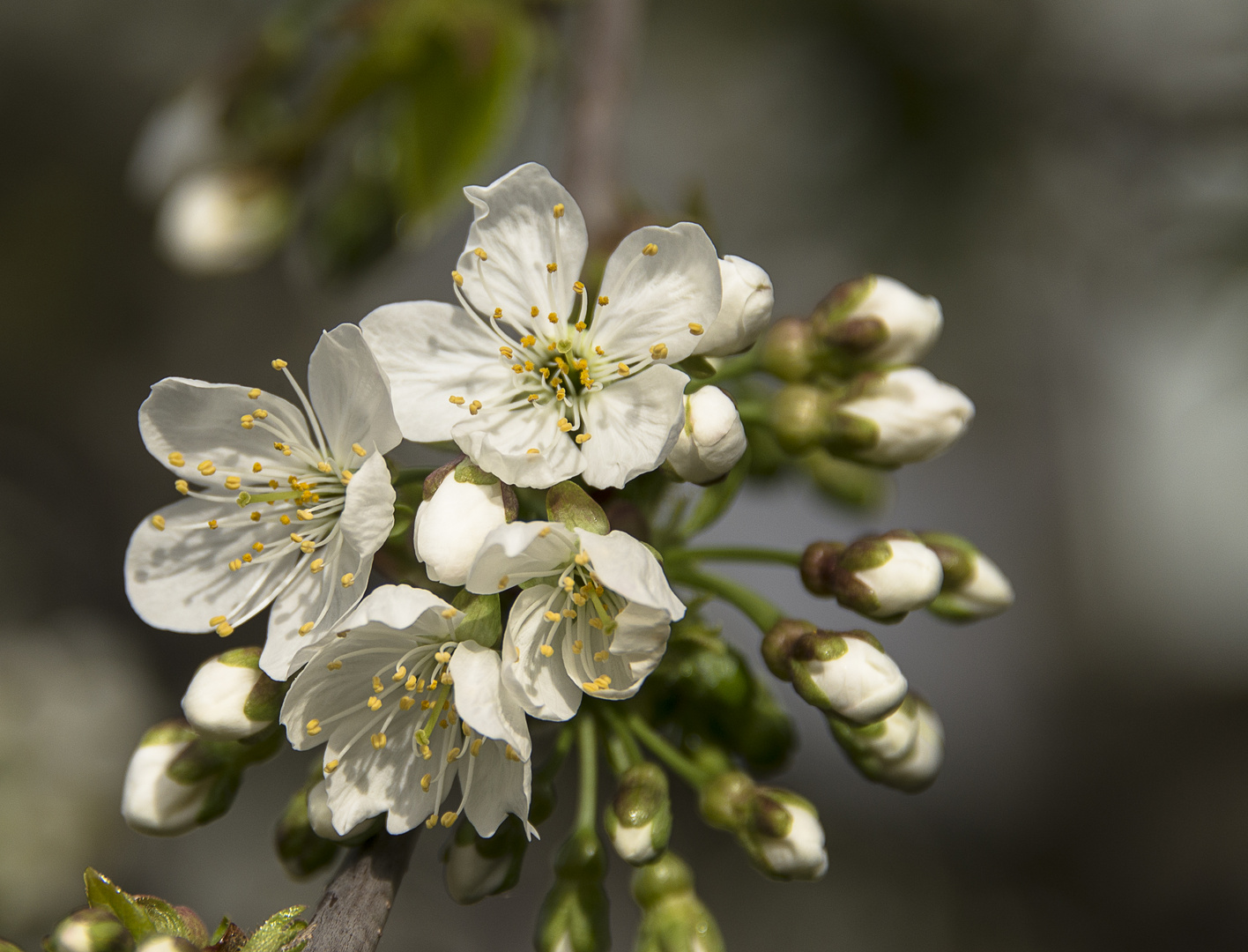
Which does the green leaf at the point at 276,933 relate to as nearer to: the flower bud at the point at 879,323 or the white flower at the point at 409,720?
the white flower at the point at 409,720

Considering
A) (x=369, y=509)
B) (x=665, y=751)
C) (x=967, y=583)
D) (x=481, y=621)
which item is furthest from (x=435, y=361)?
(x=967, y=583)

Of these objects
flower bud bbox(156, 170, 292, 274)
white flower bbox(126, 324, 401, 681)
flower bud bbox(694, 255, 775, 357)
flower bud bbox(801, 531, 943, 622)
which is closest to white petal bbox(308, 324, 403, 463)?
white flower bbox(126, 324, 401, 681)

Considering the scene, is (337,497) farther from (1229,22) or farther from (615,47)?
(1229,22)

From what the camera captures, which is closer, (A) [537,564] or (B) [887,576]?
(A) [537,564]

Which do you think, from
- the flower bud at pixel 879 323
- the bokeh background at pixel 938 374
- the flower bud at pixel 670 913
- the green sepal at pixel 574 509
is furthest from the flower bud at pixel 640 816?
the bokeh background at pixel 938 374

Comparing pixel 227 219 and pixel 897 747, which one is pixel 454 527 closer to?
pixel 897 747
